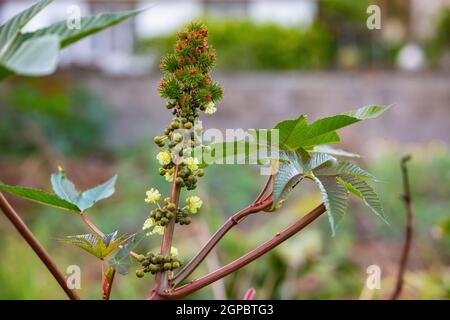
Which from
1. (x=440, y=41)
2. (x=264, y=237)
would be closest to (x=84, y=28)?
(x=264, y=237)

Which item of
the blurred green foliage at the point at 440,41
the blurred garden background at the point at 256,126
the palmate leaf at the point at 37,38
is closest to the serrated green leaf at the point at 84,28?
the palmate leaf at the point at 37,38

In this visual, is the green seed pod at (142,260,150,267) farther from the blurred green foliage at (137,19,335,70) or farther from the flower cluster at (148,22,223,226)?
the blurred green foliage at (137,19,335,70)

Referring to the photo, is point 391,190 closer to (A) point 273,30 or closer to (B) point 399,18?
(A) point 273,30

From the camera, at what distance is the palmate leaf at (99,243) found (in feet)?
1.40

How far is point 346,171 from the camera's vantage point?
418 mm

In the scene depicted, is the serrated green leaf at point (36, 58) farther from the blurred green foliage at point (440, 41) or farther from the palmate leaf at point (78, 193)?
the blurred green foliage at point (440, 41)

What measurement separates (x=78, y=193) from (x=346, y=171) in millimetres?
217

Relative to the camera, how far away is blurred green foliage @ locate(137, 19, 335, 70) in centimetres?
653

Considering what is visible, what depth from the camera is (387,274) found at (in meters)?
2.76

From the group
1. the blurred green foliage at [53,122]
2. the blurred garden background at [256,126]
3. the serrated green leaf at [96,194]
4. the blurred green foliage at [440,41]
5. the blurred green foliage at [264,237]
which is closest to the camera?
the serrated green leaf at [96,194]

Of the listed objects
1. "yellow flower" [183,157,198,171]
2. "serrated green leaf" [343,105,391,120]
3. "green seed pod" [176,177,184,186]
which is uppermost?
"serrated green leaf" [343,105,391,120]

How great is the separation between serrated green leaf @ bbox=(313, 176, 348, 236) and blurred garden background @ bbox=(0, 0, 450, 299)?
0.60 m

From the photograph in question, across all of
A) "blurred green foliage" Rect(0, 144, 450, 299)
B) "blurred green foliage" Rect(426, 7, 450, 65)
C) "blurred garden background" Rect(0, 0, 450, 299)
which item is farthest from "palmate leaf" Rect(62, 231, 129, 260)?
"blurred green foliage" Rect(426, 7, 450, 65)

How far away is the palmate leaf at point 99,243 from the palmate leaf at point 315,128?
0.37ft
